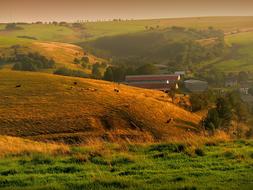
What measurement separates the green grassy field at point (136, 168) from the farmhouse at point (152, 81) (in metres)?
100

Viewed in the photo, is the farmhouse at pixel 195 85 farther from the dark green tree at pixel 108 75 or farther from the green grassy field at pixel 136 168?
the green grassy field at pixel 136 168

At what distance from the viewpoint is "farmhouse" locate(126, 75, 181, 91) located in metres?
117

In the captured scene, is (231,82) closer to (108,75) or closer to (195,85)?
(195,85)

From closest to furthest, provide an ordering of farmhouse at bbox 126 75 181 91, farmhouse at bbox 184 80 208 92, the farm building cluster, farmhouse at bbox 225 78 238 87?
farmhouse at bbox 126 75 181 91 → the farm building cluster → farmhouse at bbox 184 80 208 92 → farmhouse at bbox 225 78 238 87

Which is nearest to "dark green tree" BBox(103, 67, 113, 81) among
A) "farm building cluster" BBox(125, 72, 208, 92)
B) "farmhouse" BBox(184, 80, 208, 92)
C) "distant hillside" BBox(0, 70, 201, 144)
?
"farm building cluster" BBox(125, 72, 208, 92)

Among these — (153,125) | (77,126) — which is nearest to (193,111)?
(153,125)

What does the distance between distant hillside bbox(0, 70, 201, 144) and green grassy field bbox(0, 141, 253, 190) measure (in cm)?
3301

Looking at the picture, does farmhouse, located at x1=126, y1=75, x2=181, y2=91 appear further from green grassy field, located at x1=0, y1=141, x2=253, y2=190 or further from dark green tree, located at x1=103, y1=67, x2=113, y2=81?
green grassy field, located at x1=0, y1=141, x2=253, y2=190

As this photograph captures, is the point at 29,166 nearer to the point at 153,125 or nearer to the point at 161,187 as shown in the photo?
the point at 161,187

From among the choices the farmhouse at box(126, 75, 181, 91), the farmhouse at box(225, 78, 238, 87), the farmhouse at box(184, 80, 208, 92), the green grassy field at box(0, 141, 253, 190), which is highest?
the green grassy field at box(0, 141, 253, 190)

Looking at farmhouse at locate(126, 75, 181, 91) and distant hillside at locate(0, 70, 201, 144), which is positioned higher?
distant hillside at locate(0, 70, 201, 144)

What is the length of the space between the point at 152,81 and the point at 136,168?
114 meters

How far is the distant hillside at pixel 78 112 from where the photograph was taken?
52.7m

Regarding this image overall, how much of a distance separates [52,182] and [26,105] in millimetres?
51102
